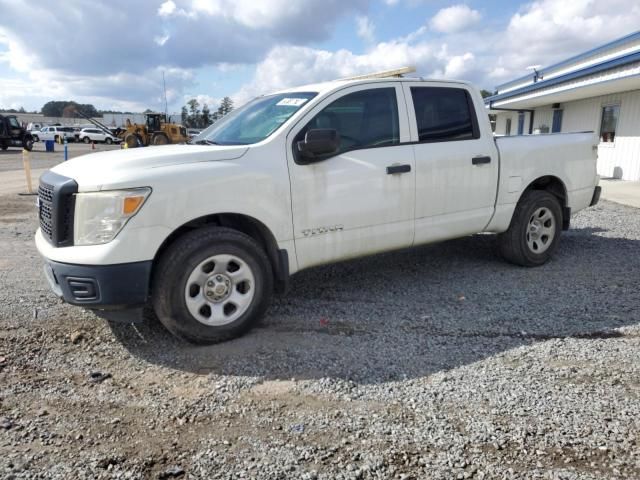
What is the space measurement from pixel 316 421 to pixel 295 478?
1.61 feet

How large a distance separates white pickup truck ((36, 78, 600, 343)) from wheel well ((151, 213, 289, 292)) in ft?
0.04

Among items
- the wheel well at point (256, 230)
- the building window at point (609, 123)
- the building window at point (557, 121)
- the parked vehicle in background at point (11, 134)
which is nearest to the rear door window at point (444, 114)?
the wheel well at point (256, 230)

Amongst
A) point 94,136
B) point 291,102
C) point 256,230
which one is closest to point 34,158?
point 94,136

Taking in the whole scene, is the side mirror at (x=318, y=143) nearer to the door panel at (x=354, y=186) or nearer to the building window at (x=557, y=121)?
the door panel at (x=354, y=186)

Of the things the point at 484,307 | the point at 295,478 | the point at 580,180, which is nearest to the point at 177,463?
the point at 295,478

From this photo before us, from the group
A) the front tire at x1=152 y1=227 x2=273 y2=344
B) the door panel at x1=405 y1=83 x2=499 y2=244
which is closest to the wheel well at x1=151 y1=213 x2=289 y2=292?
the front tire at x1=152 y1=227 x2=273 y2=344

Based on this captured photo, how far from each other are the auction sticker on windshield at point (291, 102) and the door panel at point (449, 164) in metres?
1.05

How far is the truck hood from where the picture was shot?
11.2 ft

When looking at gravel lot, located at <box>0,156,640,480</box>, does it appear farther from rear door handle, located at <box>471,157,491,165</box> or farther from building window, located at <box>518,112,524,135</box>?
building window, located at <box>518,112,524,135</box>

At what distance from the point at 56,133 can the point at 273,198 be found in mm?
53311

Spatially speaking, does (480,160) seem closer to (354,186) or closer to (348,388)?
(354,186)

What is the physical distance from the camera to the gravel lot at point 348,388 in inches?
100.0

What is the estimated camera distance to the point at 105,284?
3.36 metres

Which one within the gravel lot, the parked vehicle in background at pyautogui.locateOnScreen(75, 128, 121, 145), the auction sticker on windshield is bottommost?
the gravel lot
